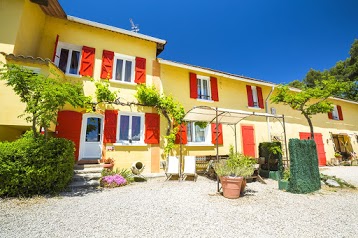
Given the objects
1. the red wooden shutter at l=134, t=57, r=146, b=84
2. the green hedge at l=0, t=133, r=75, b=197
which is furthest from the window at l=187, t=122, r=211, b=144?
the green hedge at l=0, t=133, r=75, b=197

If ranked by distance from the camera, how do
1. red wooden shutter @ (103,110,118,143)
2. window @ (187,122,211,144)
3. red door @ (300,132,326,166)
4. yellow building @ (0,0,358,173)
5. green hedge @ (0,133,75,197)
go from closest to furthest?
1. green hedge @ (0,133,75,197)
2. yellow building @ (0,0,358,173)
3. red wooden shutter @ (103,110,118,143)
4. window @ (187,122,211,144)
5. red door @ (300,132,326,166)

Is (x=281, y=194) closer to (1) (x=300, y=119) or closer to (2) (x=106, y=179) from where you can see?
(2) (x=106, y=179)

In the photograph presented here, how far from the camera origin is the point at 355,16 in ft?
46.1

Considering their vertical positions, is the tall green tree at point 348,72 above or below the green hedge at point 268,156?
above

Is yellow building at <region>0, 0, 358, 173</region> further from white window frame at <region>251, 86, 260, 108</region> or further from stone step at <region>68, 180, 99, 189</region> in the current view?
stone step at <region>68, 180, 99, 189</region>

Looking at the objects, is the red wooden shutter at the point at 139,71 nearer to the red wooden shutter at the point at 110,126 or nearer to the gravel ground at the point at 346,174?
the red wooden shutter at the point at 110,126

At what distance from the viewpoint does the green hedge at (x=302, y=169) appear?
5638 millimetres

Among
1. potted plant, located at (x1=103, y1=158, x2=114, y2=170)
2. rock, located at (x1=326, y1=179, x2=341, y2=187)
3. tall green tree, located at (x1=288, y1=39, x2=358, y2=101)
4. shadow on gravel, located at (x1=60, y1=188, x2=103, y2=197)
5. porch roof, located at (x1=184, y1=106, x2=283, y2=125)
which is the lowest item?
shadow on gravel, located at (x1=60, y1=188, x2=103, y2=197)

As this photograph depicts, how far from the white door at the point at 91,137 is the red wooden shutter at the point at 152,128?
2121mm

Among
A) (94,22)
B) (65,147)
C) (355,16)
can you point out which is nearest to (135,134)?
(65,147)

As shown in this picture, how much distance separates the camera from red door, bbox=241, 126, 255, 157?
36.7 feet

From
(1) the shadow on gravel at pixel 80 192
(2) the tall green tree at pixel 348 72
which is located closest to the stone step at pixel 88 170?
(1) the shadow on gravel at pixel 80 192

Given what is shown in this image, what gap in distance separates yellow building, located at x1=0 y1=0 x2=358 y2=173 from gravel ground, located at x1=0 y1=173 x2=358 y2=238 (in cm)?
321

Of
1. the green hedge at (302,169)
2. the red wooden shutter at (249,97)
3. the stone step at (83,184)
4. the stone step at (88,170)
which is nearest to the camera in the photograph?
the green hedge at (302,169)
